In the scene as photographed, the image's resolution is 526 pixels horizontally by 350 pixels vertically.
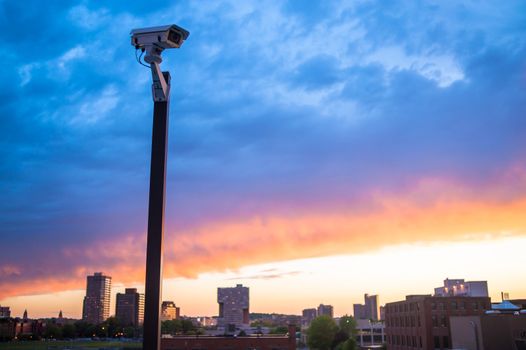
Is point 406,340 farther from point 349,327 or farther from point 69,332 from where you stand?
point 69,332

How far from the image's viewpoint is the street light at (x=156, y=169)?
1433 centimetres

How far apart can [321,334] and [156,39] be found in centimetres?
12089

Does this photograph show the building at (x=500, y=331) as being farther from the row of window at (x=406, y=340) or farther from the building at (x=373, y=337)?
the building at (x=373, y=337)

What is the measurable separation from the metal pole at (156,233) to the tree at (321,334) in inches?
4691

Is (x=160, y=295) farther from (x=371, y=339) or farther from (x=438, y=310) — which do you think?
(x=371, y=339)

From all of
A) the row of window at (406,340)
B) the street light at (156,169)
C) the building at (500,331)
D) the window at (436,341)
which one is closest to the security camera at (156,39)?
the street light at (156,169)

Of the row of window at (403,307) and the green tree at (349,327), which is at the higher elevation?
the row of window at (403,307)

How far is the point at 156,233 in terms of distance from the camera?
1496 cm

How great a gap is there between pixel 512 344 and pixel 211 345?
145ft

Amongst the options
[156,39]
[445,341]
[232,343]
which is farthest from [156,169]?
[445,341]

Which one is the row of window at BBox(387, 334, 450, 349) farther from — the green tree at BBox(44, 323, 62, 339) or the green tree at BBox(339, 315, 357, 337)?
the green tree at BBox(44, 323, 62, 339)

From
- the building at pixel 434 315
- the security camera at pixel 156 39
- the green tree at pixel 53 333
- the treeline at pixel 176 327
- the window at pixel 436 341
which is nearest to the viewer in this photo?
the security camera at pixel 156 39

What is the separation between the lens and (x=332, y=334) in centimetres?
12762

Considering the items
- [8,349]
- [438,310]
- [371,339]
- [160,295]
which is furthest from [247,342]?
[371,339]
